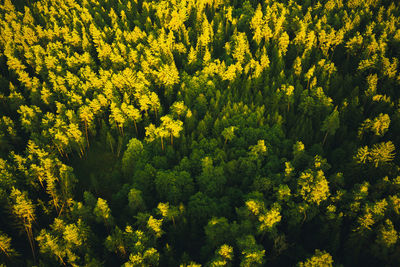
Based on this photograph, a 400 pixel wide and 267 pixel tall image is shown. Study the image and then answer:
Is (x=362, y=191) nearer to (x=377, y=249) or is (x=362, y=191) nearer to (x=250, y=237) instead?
(x=377, y=249)

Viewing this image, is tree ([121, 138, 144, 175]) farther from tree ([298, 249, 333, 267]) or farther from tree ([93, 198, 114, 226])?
Answer: tree ([298, 249, 333, 267])

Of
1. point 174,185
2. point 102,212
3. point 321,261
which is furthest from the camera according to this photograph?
point 174,185

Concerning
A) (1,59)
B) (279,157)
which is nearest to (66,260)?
(279,157)

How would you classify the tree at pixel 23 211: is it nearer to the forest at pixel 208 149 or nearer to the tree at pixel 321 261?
the forest at pixel 208 149

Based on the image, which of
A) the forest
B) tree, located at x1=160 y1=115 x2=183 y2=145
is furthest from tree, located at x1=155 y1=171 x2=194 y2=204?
tree, located at x1=160 y1=115 x2=183 y2=145

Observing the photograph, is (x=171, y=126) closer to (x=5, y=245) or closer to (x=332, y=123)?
(x=332, y=123)

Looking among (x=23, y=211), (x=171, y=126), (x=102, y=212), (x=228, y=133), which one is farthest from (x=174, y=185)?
(x=23, y=211)

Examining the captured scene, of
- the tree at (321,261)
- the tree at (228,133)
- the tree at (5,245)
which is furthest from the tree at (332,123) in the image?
the tree at (5,245)

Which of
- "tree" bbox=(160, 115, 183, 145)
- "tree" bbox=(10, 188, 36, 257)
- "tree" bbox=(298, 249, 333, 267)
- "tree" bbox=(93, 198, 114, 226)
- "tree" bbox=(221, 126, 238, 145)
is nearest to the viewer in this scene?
"tree" bbox=(298, 249, 333, 267)
